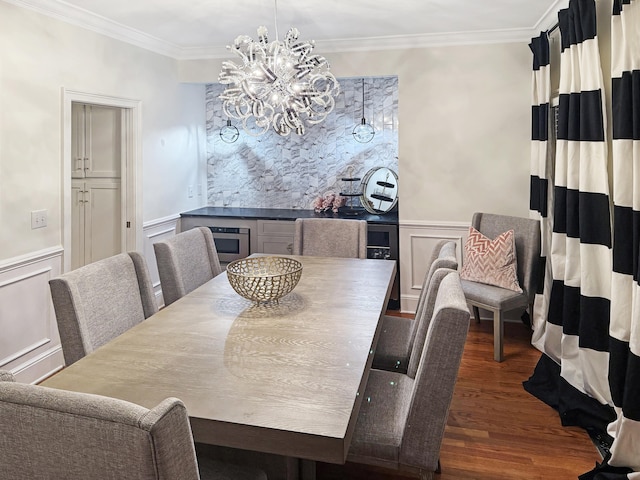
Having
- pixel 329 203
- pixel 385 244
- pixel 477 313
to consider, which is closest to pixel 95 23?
pixel 329 203

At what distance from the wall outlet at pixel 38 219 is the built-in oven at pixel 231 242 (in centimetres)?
182

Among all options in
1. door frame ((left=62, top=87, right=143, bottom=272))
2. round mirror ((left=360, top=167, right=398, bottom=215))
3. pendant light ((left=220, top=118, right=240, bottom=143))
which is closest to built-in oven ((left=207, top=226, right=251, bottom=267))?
door frame ((left=62, top=87, right=143, bottom=272))

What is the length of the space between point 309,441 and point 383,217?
3.56 metres

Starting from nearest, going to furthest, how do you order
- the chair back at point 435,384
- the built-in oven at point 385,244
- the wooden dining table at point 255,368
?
the wooden dining table at point 255,368 → the chair back at point 435,384 → the built-in oven at point 385,244

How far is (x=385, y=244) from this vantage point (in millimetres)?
4406

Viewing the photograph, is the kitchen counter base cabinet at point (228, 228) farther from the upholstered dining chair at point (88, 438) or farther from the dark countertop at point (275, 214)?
the upholstered dining chair at point (88, 438)

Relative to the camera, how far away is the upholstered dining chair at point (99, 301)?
1.84m

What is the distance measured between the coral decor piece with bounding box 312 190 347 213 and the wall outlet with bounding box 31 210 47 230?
2.51 meters

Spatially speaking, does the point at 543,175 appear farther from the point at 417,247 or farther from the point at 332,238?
the point at 332,238

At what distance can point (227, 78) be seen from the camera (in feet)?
8.05

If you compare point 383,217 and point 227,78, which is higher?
point 227,78

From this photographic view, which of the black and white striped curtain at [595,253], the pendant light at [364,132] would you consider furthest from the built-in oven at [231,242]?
the black and white striped curtain at [595,253]

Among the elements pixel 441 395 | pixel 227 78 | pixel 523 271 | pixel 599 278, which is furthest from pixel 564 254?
pixel 227 78

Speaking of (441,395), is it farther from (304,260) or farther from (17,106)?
(17,106)
